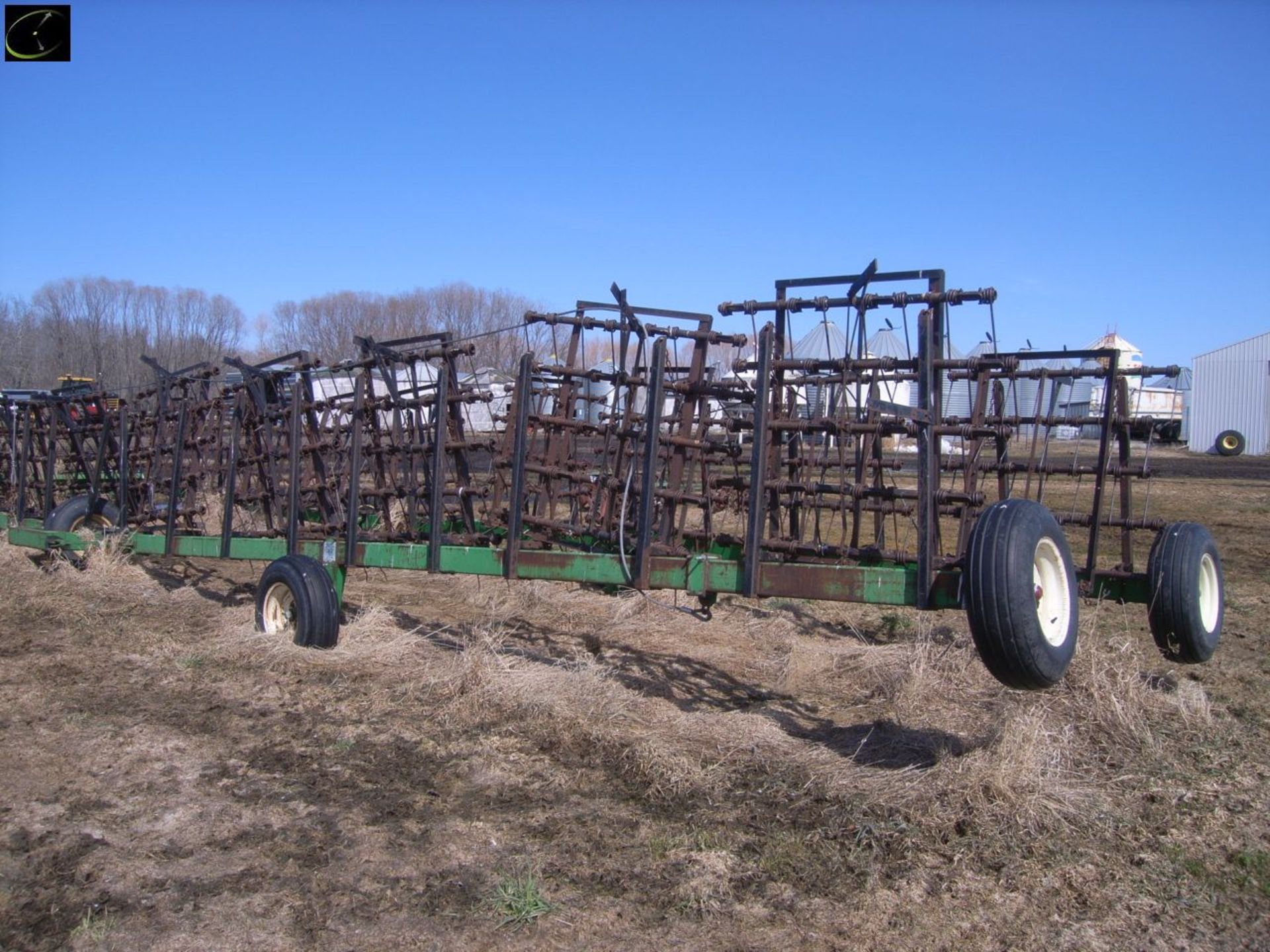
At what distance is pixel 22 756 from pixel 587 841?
Result: 328 centimetres

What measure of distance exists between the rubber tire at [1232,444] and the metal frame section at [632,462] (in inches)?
1349

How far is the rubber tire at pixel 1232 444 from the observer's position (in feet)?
130

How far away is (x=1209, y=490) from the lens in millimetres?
20359

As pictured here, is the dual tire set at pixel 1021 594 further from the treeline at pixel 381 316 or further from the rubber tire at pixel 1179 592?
the treeline at pixel 381 316

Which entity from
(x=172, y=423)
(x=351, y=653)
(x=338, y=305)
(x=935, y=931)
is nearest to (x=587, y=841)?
(x=935, y=931)

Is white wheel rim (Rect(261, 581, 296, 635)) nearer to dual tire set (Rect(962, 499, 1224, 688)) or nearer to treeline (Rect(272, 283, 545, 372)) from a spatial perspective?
dual tire set (Rect(962, 499, 1224, 688))

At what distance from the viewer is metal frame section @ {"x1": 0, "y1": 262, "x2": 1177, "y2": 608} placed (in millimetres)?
5770

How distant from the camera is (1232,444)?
39594mm

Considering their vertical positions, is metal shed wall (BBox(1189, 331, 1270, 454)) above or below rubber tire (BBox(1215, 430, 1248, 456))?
above

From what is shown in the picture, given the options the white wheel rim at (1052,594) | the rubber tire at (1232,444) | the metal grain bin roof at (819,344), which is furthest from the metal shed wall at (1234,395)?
the white wheel rim at (1052,594)

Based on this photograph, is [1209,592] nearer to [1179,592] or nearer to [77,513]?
[1179,592]

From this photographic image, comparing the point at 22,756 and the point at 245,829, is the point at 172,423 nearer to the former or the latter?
the point at 22,756

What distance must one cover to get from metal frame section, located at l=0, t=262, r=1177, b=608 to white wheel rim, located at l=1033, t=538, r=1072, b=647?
1.50 feet

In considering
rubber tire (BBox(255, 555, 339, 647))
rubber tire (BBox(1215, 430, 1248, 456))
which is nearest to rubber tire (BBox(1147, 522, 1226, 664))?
rubber tire (BBox(255, 555, 339, 647))
